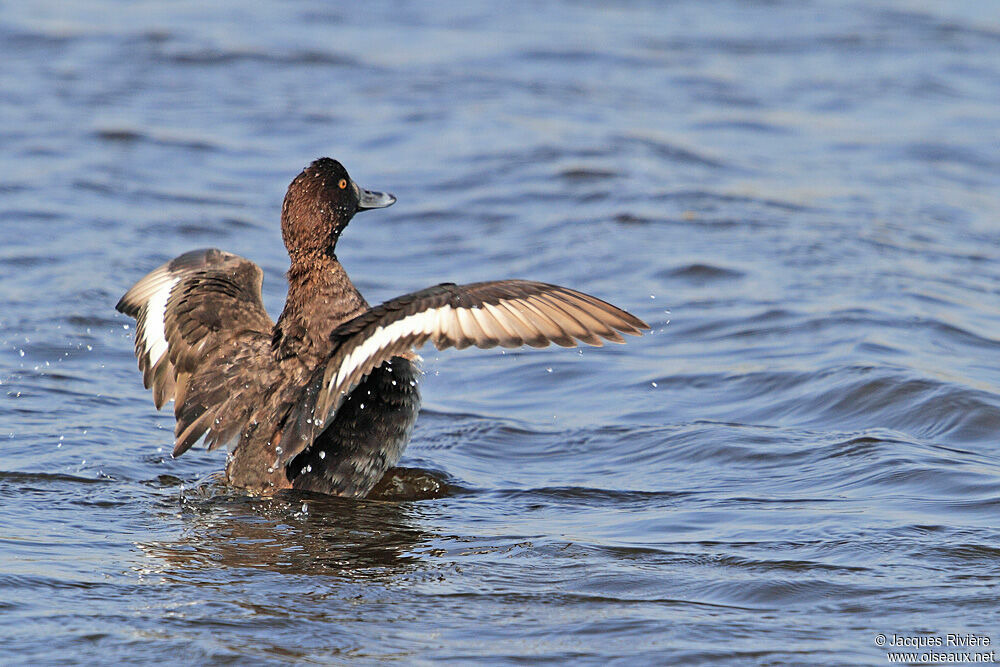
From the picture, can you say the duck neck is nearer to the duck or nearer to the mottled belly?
the duck

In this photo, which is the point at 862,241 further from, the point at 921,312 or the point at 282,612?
the point at 282,612

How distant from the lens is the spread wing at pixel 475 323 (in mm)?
5066

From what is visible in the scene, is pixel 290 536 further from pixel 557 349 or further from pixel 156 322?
pixel 557 349

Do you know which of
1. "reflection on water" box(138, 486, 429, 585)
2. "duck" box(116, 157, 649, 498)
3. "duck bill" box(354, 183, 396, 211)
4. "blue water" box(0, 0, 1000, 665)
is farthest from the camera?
"duck bill" box(354, 183, 396, 211)

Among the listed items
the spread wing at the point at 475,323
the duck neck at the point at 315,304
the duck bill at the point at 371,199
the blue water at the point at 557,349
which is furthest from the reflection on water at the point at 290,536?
the duck bill at the point at 371,199

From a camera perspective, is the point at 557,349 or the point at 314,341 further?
the point at 557,349

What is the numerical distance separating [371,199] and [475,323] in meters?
1.77

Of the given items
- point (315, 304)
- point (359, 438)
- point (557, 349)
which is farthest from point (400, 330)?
point (557, 349)

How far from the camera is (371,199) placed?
22.0 ft

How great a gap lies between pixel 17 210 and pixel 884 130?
24.4 ft

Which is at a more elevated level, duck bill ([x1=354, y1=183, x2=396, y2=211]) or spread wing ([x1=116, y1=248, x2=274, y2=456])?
duck bill ([x1=354, y1=183, x2=396, y2=211])

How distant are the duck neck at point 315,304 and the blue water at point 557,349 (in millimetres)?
687

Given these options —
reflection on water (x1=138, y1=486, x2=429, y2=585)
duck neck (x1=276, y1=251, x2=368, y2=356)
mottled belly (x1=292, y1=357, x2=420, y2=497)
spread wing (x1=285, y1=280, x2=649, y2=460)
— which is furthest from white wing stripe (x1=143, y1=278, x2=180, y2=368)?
spread wing (x1=285, y1=280, x2=649, y2=460)

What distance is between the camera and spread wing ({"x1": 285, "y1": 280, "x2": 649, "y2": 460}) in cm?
507
